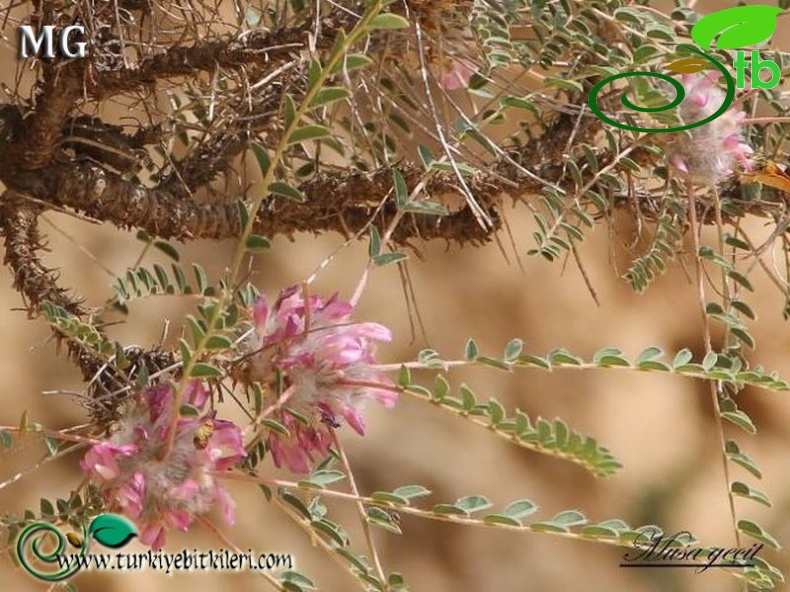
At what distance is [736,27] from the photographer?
0.53 meters

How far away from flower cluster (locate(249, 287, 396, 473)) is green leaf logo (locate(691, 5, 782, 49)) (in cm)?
22

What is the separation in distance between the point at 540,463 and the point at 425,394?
97cm

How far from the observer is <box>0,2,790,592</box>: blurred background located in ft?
4.00

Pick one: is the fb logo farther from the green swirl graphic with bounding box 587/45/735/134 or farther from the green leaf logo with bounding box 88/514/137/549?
the green leaf logo with bounding box 88/514/137/549

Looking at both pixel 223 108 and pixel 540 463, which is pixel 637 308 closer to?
pixel 540 463

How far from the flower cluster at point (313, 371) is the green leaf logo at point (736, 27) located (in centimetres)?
22

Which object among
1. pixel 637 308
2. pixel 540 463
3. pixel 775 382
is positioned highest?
pixel 775 382

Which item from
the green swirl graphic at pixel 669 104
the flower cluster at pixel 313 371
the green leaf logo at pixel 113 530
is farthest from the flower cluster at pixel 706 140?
the green leaf logo at pixel 113 530

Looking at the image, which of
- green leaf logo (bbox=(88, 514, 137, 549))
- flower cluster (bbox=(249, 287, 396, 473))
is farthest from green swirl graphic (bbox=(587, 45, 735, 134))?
green leaf logo (bbox=(88, 514, 137, 549))

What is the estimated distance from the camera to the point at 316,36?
478 mm

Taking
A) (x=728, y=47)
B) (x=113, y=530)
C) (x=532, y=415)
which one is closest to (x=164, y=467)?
(x=113, y=530)

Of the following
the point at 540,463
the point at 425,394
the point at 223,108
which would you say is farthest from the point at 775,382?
the point at 540,463

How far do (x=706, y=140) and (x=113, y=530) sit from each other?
32cm

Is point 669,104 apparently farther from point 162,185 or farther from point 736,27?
point 162,185
